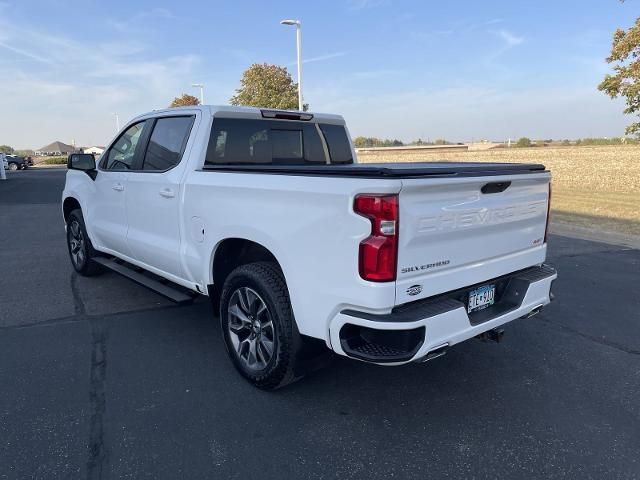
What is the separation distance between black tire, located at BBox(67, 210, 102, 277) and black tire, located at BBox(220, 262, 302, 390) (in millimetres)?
3137

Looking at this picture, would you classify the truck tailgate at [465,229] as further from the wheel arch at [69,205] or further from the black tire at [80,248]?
the wheel arch at [69,205]

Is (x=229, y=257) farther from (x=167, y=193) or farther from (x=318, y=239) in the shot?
(x=318, y=239)

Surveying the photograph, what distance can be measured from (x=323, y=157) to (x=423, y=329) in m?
2.67

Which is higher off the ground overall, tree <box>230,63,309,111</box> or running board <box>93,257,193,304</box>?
tree <box>230,63,309,111</box>

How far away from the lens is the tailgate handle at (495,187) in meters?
2.98

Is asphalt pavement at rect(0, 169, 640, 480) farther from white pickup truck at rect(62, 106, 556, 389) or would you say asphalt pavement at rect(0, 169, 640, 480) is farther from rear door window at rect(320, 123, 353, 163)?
rear door window at rect(320, 123, 353, 163)

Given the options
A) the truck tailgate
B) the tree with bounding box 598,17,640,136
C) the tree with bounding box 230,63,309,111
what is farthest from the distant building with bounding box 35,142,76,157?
the truck tailgate

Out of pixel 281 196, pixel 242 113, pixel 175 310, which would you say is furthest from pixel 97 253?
pixel 281 196

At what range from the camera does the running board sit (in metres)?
4.07

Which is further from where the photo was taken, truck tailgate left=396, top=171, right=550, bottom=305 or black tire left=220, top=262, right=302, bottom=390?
black tire left=220, top=262, right=302, bottom=390

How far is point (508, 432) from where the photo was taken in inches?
115

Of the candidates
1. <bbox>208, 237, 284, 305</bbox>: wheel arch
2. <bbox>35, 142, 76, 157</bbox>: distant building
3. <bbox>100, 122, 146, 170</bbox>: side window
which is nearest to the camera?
<bbox>208, 237, 284, 305</bbox>: wheel arch

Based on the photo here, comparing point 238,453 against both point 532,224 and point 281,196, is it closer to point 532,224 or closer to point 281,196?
point 281,196

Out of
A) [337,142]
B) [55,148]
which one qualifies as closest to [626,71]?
[337,142]
